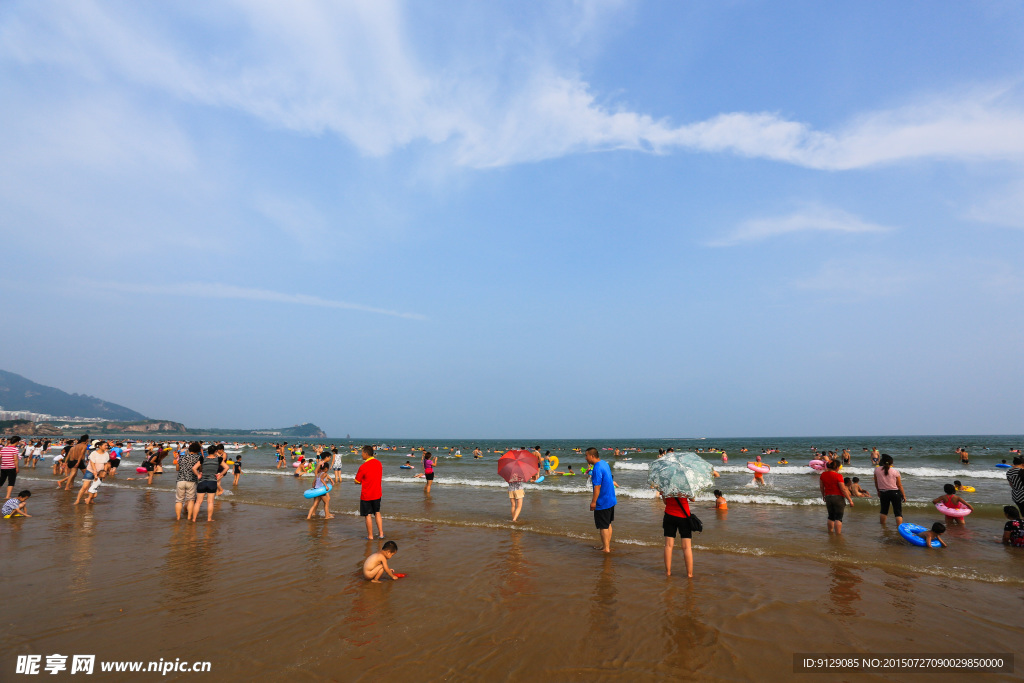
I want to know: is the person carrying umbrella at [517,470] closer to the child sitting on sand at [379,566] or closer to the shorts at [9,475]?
the child sitting on sand at [379,566]

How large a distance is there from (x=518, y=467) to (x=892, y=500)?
33.0ft

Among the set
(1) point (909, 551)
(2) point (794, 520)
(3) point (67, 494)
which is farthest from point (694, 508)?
(3) point (67, 494)

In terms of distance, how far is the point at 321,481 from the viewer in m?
12.8

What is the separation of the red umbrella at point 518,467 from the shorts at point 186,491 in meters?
8.52

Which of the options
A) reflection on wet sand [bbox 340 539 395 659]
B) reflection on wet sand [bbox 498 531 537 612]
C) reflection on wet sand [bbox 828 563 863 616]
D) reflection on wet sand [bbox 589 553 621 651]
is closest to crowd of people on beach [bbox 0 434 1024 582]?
reflection on wet sand [bbox 340 539 395 659]

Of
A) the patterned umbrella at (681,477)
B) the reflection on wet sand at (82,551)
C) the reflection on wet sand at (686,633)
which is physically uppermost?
the patterned umbrella at (681,477)

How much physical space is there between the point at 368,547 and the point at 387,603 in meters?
3.45

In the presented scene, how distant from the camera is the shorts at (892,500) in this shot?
468 inches

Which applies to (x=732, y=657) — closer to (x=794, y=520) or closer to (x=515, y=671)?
(x=515, y=671)

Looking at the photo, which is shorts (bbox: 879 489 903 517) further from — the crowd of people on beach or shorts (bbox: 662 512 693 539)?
shorts (bbox: 662 512 693 539)

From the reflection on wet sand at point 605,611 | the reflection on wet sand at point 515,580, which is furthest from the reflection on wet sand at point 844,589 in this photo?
the reflection on wet sand at point 515,580

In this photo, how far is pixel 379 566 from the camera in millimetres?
7594

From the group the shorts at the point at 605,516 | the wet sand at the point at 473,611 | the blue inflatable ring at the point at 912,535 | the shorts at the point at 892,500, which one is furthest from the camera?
the shorts at the point at 892,500

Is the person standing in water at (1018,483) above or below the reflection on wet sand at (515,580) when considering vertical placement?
above
